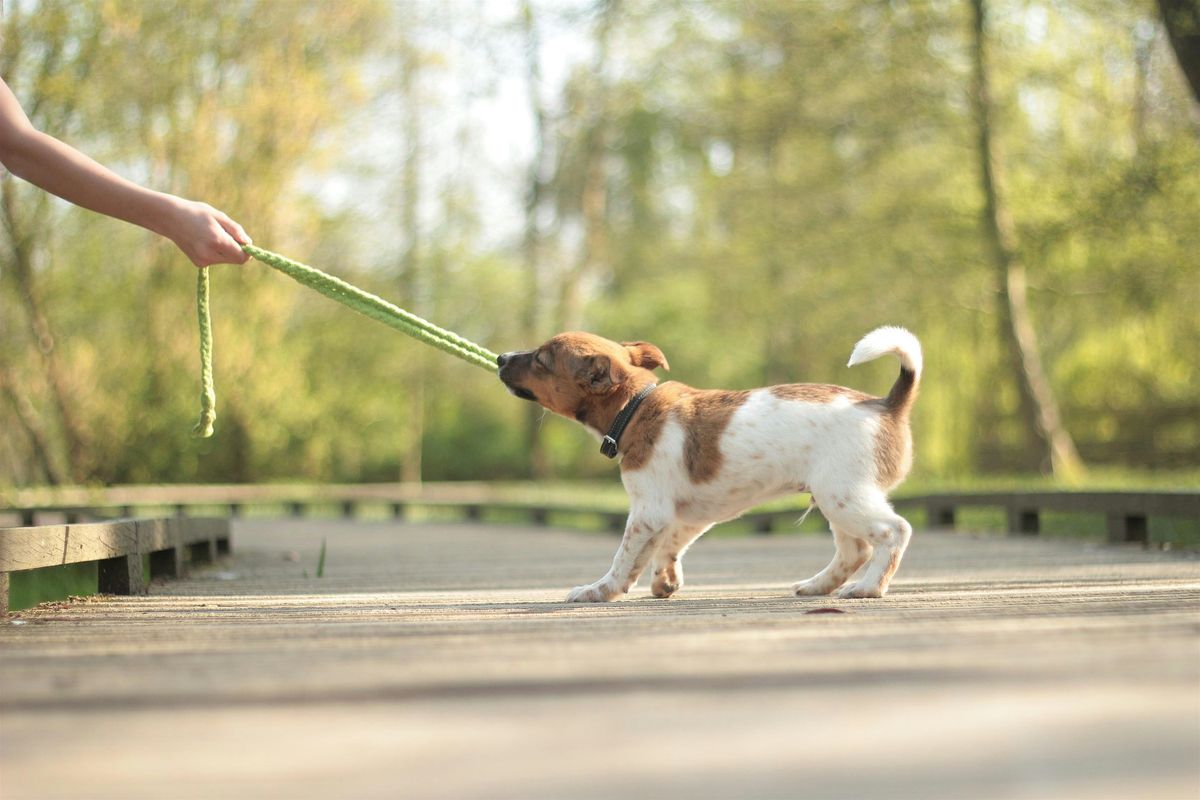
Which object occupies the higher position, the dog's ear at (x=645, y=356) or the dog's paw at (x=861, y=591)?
the dog's ear at (x=645, y=356)

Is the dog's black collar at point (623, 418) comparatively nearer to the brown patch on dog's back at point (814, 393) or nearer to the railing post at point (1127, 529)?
the brown patch on dog's back at point (814, 393)

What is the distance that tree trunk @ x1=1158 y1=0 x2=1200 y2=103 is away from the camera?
380 inches

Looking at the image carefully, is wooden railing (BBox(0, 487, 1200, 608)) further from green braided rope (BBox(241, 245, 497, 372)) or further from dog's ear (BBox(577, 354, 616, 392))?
dog's ear (BBox(577, 354, 616, 392))

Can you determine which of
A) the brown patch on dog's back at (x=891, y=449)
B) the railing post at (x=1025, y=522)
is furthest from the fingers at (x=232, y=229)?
the railing post at (x=1025, y=522)

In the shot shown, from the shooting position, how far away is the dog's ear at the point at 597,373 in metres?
5.44

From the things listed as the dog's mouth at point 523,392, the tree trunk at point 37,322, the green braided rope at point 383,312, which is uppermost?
the tree trunk at point 37,322

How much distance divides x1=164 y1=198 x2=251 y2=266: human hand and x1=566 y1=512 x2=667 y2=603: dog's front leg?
176 centimetres

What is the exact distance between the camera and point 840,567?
5199 millimetres

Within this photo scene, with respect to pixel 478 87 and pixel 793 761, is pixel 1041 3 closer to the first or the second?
pixel 478 87

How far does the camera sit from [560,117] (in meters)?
31.6

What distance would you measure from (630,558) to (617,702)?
2.71 metres

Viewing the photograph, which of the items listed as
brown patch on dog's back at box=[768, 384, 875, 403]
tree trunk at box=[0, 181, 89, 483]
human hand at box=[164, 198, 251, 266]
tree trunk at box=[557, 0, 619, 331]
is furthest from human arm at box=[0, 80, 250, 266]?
tree trunk at box=[557, 0, 619, 331]

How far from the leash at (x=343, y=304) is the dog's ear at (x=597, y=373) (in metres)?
0.43

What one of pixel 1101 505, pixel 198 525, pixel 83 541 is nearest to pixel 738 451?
pixel 83 541
